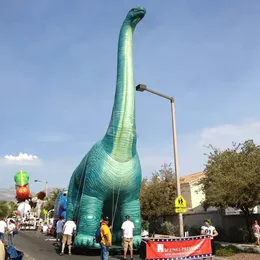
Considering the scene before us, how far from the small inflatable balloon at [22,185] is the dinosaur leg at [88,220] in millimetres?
28985

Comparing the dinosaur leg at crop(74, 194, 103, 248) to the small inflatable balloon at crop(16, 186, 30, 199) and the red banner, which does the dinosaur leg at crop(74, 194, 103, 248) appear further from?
the small inflatable balloon at crop(16, 186, 30, 199)

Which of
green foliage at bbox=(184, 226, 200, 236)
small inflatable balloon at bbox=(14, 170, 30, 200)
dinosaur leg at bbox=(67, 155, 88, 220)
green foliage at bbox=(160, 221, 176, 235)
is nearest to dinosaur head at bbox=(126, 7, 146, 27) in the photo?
dinosaur leg at bbox=(67, 155, 88, 220)

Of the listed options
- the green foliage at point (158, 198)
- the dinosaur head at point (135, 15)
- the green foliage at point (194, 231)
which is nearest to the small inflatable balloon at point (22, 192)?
the green foliage at point (158, 198)

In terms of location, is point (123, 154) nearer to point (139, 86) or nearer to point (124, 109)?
point (124, 109)

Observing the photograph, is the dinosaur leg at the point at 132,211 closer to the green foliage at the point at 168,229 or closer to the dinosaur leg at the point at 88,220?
the dinosaur leg at the point at 88,220

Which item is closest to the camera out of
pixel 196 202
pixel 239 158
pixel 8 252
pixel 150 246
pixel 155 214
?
pixel 8 252

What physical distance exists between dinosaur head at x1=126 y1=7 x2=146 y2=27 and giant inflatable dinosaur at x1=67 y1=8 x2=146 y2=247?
33mm

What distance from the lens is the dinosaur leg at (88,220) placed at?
11.9 meters

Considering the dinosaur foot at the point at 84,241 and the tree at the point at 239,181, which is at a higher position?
the tree at the point at 239,181

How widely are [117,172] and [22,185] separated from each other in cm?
3106

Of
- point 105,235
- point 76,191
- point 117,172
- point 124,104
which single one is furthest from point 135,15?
point 105,235

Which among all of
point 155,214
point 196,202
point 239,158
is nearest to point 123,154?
point 239,158

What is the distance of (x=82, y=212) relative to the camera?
12086 mm

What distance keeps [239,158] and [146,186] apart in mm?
11826
